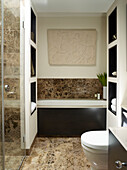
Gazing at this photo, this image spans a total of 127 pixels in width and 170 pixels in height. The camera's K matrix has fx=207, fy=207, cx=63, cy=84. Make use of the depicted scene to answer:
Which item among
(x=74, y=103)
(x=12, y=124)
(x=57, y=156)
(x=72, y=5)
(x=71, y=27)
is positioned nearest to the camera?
(x=12, y=124)

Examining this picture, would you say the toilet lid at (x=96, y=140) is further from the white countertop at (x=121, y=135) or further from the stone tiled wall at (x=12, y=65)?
the stone tiled wall at (x=12, y=65)

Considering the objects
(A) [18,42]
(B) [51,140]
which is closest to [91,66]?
(B) [51,140]

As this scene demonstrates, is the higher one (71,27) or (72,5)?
(72,5)

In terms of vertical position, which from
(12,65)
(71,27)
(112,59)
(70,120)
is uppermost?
(71,27)

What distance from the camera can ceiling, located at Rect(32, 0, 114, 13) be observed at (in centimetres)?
321

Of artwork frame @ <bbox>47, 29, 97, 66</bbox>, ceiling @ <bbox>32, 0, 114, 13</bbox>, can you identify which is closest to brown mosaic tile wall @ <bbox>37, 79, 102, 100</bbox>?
artwork frame @ <bbox>47, 29, 97, 66</bbox>

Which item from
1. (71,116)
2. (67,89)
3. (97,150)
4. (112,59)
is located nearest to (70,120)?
(71,116)

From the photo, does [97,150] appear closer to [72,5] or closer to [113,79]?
[113,79]

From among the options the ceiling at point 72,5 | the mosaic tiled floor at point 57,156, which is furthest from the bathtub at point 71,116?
the ceiling at point 72,5

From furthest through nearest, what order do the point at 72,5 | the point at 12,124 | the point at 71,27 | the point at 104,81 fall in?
the point at 71,27 < the point at 104,81 < the point at 72,5 < the point at 12,124

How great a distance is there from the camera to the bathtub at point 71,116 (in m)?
3.85

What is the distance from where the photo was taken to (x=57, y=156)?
9.94 ft

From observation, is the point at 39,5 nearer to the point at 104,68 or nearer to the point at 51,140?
the point at 104,68

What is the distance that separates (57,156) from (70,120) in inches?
37.5
